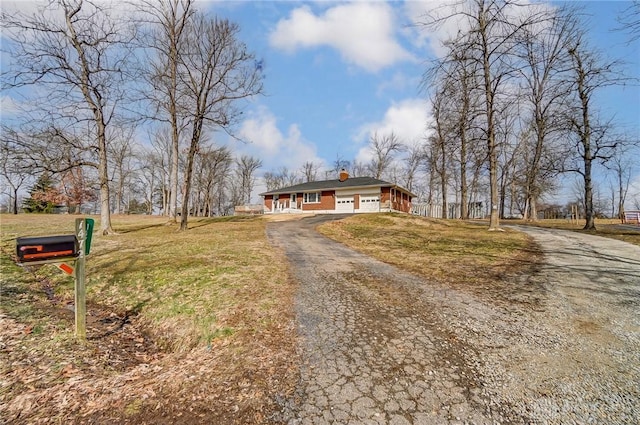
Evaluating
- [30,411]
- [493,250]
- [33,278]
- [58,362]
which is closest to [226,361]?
[30,411]

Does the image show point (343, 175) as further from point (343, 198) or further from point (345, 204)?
point (345, 204)

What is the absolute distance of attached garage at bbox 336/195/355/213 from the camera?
1182 inches

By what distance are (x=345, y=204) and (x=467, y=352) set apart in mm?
27341

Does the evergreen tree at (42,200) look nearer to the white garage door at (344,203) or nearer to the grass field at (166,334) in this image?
the white garage door at (344,203)

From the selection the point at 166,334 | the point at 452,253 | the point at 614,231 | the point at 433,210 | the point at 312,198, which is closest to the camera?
the point at 166,334

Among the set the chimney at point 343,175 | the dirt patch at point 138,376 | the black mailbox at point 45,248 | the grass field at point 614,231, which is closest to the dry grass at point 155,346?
the dirt patch at point 138,376

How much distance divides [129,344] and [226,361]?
1792 millimetres

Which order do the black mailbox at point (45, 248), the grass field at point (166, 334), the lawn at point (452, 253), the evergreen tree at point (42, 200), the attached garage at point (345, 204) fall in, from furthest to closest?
the evergreen tree at point (42, 200)
the attached garage at point (345, 204)
the lawn at point (452, 253)
the black mailbox at point (45, 248)
the grass field at point (166, 334)

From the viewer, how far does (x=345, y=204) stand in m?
30.4

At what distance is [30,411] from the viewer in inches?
92.0

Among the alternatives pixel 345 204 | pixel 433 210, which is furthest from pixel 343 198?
pixel 433 210

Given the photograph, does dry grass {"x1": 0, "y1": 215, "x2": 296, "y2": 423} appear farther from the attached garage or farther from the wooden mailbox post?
the attached garage

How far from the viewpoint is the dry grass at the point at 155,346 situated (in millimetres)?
2393

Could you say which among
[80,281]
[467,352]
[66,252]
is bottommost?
[467,352]
